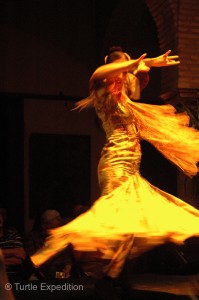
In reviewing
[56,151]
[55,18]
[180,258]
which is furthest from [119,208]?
[55,18]

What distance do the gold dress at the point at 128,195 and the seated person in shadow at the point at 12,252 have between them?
1.78m

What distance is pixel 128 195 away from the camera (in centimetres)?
551

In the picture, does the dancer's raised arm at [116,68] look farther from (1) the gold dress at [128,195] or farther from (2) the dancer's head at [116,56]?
(2) the dancer's head at [116,56]

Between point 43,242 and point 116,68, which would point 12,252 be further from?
point 116,68

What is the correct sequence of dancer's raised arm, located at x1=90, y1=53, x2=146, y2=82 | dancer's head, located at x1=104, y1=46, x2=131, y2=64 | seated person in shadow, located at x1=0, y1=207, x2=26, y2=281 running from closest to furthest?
dancer's raised arm, located at x1=90, y1=53, x2=146, y2=82 < dancer's head, located at x1=104, y1=46, x2=131, y2=64 < seated person in shadow, located at x1=0, y1=207, x2=26, y2=281

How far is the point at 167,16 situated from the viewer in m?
8.88

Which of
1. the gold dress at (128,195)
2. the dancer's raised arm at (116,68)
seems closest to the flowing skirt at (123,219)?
the gold dress at (128,195)

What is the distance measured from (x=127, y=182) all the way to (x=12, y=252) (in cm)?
199

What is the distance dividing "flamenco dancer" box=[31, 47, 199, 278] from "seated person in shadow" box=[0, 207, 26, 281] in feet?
5.83

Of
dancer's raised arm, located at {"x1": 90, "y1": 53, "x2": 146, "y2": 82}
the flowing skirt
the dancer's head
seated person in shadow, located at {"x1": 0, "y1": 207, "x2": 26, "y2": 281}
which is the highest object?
the dancer's head

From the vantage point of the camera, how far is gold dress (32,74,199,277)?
519 cm

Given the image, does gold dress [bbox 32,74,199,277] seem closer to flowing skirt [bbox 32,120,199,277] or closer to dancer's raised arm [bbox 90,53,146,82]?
flowing skirt [bbox 32,120,199,277]

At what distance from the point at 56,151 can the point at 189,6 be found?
2.96 meters

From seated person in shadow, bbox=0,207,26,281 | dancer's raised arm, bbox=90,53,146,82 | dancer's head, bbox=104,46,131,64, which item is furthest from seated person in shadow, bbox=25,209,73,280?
dancer's raised arm, bbox=90,53,146,82
